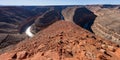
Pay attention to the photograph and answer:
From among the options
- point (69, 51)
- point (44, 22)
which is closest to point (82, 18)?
point (44, 22)

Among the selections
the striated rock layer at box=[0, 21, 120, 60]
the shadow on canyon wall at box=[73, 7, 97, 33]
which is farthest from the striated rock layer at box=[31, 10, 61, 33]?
the striated rock layer at box=[0, 21, 120, 60]

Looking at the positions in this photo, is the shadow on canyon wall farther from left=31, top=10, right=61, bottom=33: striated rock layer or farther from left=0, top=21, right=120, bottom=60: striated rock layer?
left=0, top=21, right=120, bottom=60: striated rock layer

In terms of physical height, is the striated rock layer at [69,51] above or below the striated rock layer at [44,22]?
above

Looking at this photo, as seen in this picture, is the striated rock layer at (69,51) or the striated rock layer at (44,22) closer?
the striated rock layer at (69,51)

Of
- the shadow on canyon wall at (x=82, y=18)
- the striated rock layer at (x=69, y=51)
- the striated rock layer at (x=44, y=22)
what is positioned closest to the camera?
the striated rock layer at (x=69, y=51)

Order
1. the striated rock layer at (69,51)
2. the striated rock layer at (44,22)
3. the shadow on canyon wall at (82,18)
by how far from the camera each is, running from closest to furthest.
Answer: the striated rock layer at (69,51) < the striated rock layer at (44,22) < the shadow on canyon wall at (82,18)

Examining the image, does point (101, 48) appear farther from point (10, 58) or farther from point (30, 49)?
point (10, 58)

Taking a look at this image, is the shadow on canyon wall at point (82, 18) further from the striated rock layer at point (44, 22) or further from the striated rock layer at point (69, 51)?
the striated rock layer at point (69, 51)

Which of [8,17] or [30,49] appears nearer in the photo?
[30,49]

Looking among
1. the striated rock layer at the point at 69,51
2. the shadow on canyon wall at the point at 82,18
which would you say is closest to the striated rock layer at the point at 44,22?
the shadow on canyon wall at the point at 82,18

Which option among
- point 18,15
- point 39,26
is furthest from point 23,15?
point 39,26

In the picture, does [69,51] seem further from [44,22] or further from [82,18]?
[82,18]
